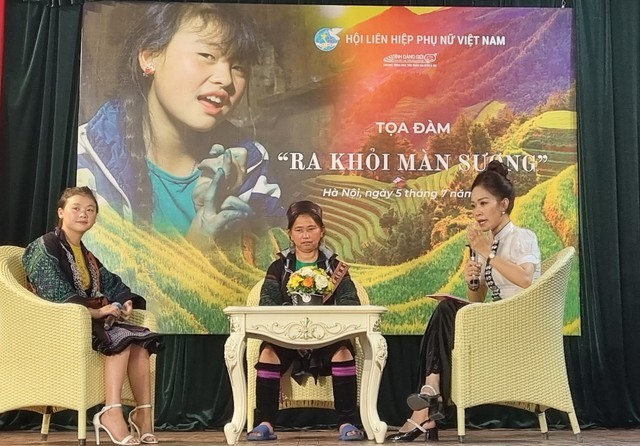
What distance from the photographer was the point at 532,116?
5395 millimetres

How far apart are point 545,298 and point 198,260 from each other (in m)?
2.00

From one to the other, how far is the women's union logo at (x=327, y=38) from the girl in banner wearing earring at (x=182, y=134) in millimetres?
352

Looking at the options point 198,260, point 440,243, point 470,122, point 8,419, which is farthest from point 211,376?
point 470,122

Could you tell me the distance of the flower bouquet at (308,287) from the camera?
4273 millimetres

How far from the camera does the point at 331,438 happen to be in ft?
15.1

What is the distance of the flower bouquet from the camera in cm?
427

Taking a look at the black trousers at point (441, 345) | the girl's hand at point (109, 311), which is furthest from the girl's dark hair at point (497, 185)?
the girl's hand at point (109, 311)

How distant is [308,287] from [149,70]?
1.84 meters

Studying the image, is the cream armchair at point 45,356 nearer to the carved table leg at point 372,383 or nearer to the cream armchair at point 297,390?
the cream armchair at point 297,390

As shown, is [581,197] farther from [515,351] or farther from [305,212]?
[305,212]

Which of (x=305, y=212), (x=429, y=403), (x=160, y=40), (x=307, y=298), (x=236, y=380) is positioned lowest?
(x=429, y=403)

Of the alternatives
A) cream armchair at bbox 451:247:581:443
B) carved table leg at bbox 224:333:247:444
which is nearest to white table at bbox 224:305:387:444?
carved table leg at bbox 224:333:247:444

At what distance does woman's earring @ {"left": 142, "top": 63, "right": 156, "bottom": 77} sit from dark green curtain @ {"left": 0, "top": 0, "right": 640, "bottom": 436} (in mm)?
428

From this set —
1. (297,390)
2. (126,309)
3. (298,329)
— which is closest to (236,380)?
(298,329)
